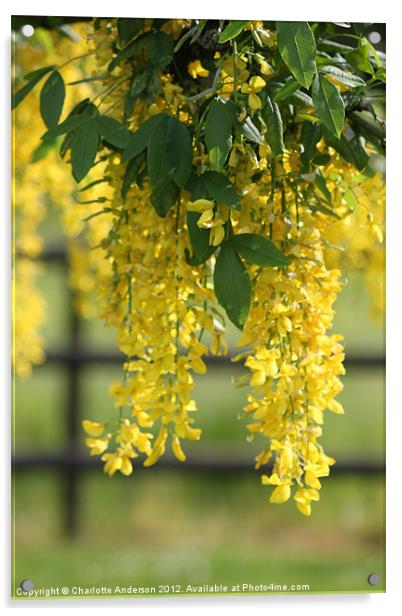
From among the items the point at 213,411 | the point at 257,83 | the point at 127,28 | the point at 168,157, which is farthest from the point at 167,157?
the point at 213,411

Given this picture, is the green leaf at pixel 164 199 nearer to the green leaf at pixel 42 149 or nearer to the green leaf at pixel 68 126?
the green leaf at pixel 68 126

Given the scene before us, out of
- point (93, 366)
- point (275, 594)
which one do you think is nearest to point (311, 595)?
point (275, 594)

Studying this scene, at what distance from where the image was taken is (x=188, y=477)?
2668mm

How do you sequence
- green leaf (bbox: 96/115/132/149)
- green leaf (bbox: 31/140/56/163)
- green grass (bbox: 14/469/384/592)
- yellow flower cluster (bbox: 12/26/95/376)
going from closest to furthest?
green leaf (bbox: 96/115/132/149) → green leaf (bbox: 31/140/56/163) → yellow flower cluster (bbox: 12/26/95/376) → green grass (bbox: 14/469/384/592)

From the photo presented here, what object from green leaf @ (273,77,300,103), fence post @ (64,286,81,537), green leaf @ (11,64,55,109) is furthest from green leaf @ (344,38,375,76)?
fence post @ (64,286,81,537)

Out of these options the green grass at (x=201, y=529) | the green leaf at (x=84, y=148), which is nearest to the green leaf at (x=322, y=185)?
the green leaf at (x=84, y=148)

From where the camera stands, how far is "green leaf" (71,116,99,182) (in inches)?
31.7

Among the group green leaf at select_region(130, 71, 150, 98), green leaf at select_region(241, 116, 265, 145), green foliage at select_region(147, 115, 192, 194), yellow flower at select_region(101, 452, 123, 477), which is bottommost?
yellow flower at select_region(101, 452, 123, 477)

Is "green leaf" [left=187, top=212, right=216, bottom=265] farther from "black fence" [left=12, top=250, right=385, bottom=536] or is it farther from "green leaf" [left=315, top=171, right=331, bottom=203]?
"black fence" [left=12, top=250, right=385, bottom=536]

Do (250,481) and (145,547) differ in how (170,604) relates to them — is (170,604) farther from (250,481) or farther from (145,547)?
(250,481)

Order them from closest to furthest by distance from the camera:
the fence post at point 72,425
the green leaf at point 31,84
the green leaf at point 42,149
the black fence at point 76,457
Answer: the green leaf at point 31,84 → the green leaf at point 42,149 → the black fence at point 76,457 → the fence post at point 72,425

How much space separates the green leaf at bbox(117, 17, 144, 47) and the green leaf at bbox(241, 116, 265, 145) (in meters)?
0.22

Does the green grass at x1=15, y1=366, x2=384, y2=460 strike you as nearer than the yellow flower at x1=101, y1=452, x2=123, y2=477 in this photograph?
No
